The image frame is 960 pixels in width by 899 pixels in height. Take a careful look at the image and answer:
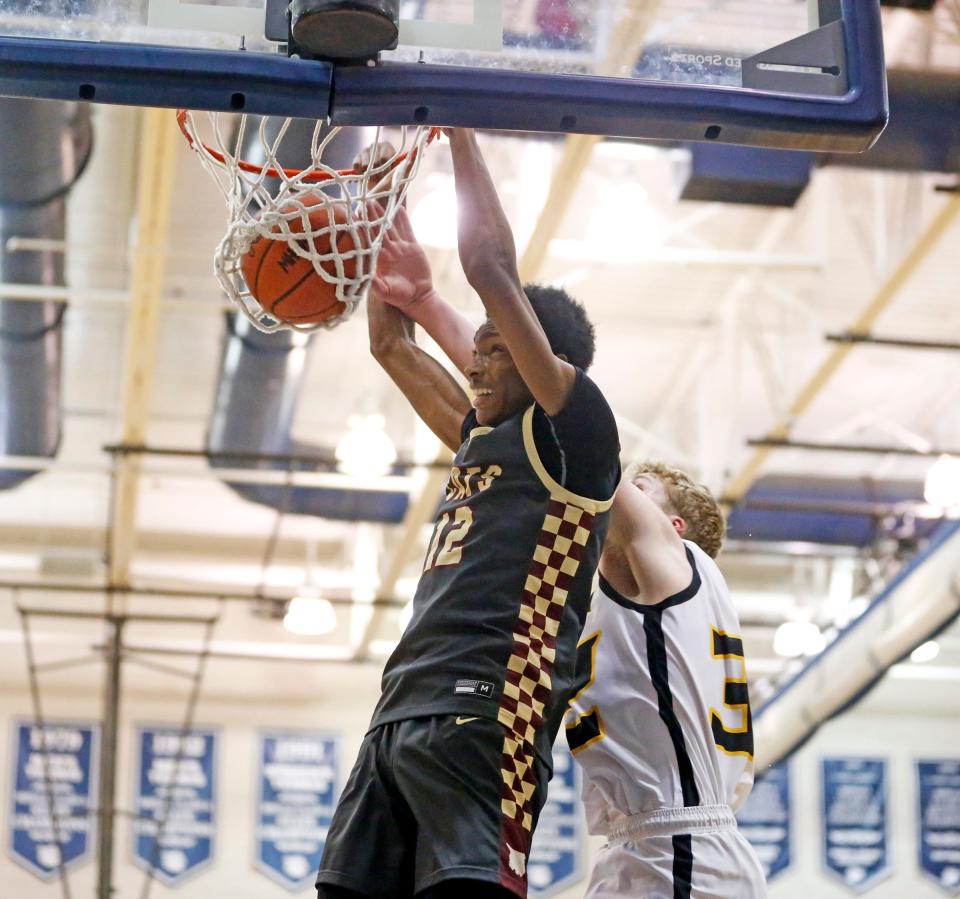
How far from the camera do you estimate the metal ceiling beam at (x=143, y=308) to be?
9102mm

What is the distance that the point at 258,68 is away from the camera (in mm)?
3318

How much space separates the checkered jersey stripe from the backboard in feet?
2.99

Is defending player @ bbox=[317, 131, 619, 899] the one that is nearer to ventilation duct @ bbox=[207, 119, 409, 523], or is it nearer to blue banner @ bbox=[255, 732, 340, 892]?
ventilation duct @ bbox=[207, 119, 409, 523]

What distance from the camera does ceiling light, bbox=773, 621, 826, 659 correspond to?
16.5m

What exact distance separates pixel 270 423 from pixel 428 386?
818cm

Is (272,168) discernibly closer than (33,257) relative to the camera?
Yes

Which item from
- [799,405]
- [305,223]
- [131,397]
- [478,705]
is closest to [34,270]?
[131,397]

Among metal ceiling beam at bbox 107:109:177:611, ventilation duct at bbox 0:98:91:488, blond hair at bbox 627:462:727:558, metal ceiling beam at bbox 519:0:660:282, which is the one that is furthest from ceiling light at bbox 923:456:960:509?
blond hair at bbox 627:462:727:558

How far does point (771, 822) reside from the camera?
731 inches

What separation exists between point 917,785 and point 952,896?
4.50ft

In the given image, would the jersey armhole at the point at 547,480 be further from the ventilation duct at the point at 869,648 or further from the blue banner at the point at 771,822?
the blue banner at the point at 771,822

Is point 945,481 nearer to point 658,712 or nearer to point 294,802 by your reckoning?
point 294,802

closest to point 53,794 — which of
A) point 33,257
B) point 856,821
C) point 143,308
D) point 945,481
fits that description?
point 143,308

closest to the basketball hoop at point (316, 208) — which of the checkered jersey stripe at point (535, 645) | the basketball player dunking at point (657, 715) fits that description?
the basketball player dunking at point (657, 715)
